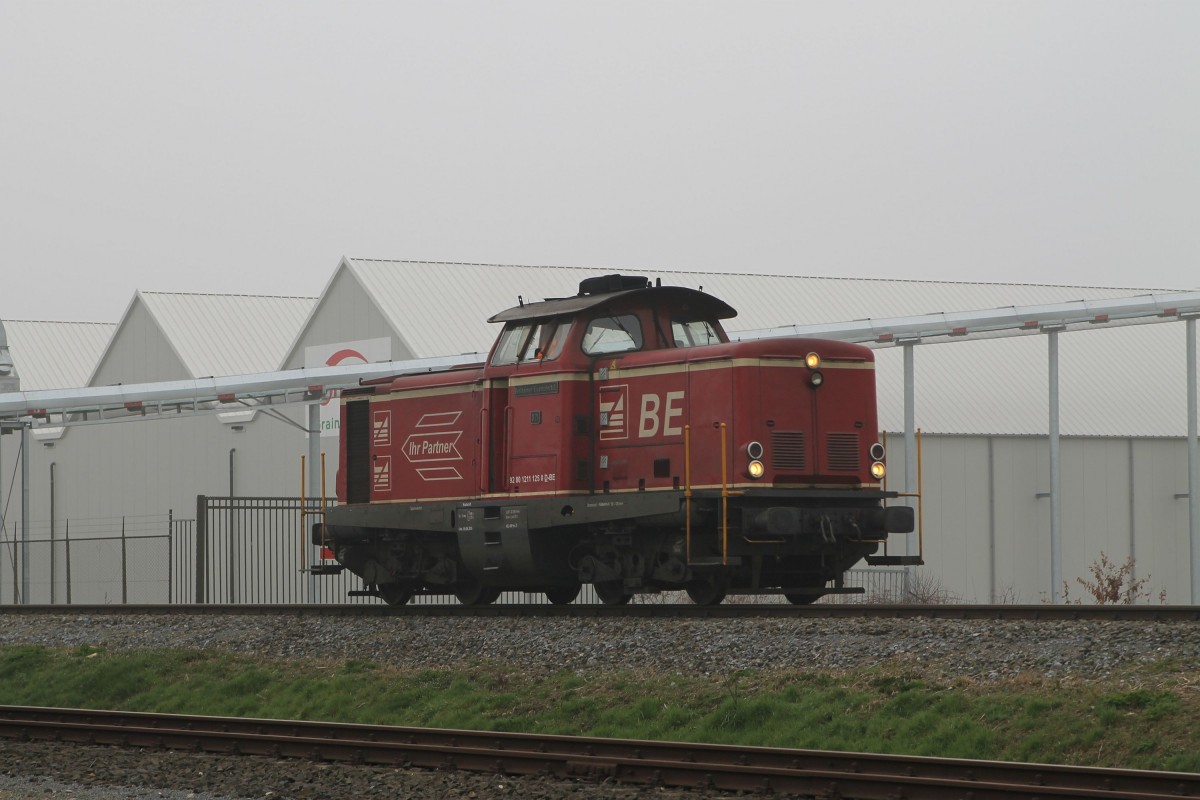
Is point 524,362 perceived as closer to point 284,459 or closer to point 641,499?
point 641,499

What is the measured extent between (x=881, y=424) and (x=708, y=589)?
55.7 ft

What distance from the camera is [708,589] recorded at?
1656 centimetres

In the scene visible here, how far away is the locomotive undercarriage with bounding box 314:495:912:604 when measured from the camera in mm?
15719

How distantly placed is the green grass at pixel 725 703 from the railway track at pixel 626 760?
3.51 ft

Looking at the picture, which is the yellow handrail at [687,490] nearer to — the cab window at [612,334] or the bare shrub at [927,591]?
the cab window at [612,334]

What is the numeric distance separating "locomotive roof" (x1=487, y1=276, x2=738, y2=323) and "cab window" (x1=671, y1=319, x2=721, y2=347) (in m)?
0.13

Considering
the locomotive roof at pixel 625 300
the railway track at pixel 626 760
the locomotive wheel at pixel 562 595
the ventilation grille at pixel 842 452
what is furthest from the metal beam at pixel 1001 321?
the railway track at pixel 626 760

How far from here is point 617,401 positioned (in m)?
17.0

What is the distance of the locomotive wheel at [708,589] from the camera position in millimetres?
16312

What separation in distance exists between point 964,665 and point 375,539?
9.70 metres

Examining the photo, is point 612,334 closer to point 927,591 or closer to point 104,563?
point 927,591

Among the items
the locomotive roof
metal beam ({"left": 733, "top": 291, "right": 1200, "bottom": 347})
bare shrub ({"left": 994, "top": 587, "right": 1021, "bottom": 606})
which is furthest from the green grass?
bare shrub ({"left": 994, "top": 587, "right": 1021, "bottom": 606})

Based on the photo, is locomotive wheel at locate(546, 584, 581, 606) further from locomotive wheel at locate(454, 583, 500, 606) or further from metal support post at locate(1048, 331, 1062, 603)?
metal support post at locate(1048, 331, 1062, 603)

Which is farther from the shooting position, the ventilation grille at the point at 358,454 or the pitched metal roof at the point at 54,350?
the pitched metal roof at the point at 54,350
